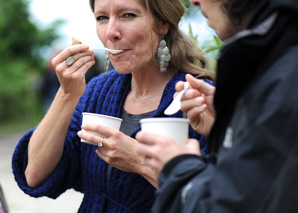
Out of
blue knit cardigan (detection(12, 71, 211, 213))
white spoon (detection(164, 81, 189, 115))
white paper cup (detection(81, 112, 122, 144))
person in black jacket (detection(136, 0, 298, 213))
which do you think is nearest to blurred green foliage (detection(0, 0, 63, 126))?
blue knit cardigan (detection(12, 71, 211, 213))

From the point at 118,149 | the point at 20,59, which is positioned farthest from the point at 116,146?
the point at 20,59

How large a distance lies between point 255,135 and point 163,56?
1.19 m

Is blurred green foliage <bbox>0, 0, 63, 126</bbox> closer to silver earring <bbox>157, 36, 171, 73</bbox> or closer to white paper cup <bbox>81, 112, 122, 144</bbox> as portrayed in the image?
silver earring <bbox>157, 36, 171, 73</bbox>

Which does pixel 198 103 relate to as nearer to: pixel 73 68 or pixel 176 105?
pixel 176 105

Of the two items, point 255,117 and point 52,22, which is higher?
point 255,117

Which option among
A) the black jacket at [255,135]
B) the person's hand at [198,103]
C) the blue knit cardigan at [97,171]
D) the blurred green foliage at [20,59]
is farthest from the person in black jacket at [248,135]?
the blurred green foliage at [20,59]

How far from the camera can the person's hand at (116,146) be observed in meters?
1.71

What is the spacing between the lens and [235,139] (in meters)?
1.06

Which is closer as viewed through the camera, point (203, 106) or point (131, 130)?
point (203, 106)

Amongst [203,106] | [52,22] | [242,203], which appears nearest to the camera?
[242,203]

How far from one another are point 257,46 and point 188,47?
1225 mm

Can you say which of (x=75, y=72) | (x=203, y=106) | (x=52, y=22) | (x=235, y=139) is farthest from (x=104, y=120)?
(x=52, y=22)

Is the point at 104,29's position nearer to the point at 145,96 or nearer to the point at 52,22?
the point at 145,96

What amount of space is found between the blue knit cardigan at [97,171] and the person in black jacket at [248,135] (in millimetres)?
746
